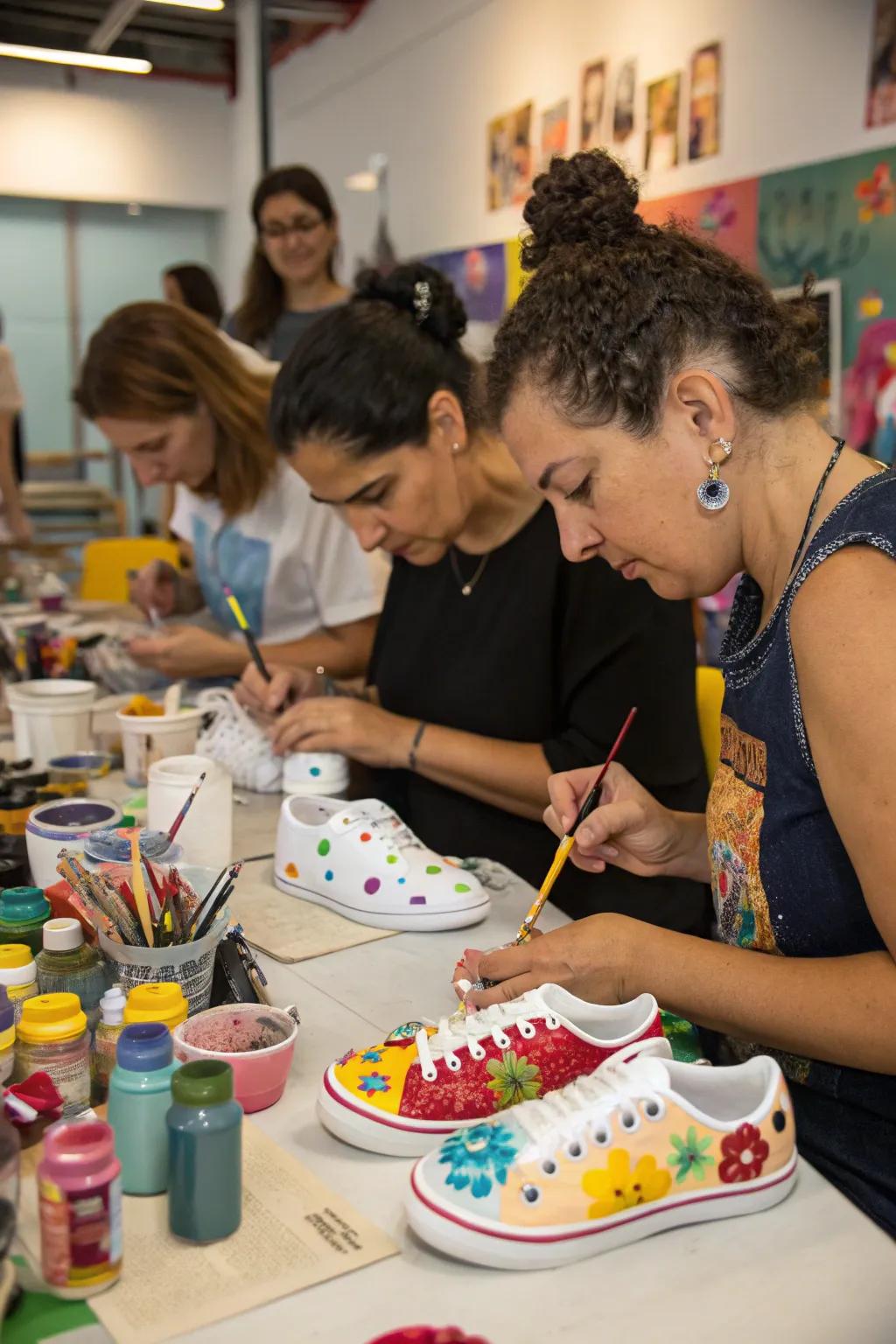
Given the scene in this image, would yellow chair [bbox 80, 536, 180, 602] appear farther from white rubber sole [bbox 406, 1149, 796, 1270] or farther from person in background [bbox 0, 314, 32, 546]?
white rubber sole [bbox 406, 1149, 796, 1270]

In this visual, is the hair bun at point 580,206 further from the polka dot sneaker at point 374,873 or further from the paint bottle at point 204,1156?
the paint bottle at point 204,1156

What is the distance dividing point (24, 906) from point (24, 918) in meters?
0.01

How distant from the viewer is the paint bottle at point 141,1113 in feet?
2.81

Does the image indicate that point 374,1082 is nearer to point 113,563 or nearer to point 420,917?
point 420,917

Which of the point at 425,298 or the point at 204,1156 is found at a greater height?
the point at 425,298

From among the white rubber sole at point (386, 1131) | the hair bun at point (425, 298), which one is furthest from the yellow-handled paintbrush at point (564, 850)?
the hair bun at point (425, 298)

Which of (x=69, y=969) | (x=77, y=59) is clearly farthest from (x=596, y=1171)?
(x=77, y=59)

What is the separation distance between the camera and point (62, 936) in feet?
3.51

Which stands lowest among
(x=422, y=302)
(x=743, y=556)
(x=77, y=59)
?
(x=743, y=556)

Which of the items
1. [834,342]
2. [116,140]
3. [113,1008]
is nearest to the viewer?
[113,1008]

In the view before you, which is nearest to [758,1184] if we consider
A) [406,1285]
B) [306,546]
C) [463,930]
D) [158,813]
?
[406,1285]

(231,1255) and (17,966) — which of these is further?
(17,966)

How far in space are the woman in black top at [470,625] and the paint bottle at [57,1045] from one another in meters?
0.86

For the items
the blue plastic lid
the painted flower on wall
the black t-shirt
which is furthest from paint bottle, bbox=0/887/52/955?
the painted flower on wall
